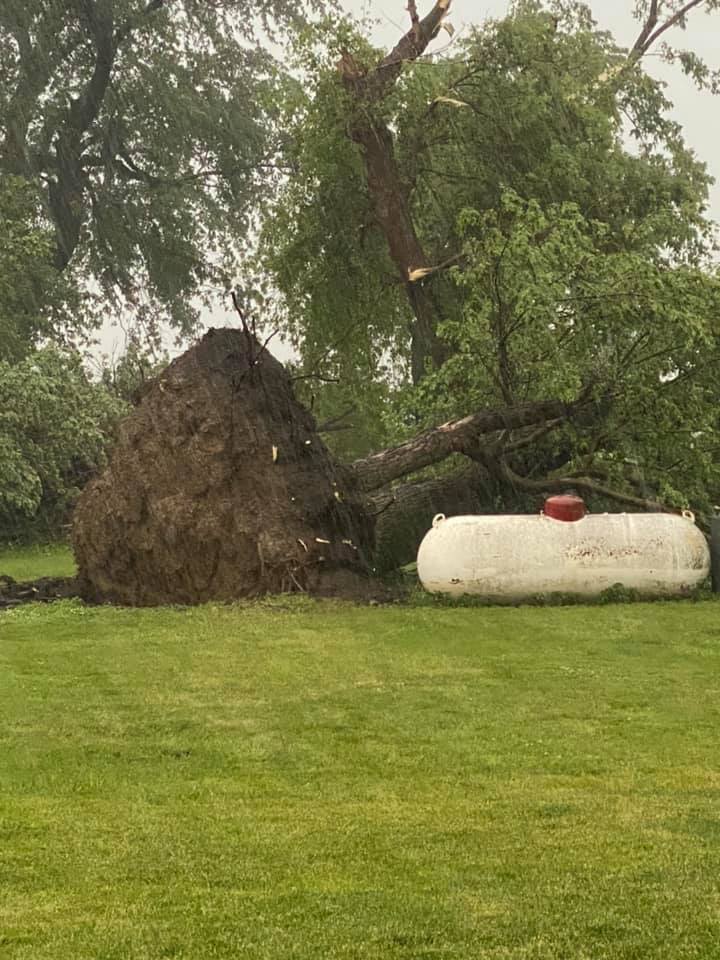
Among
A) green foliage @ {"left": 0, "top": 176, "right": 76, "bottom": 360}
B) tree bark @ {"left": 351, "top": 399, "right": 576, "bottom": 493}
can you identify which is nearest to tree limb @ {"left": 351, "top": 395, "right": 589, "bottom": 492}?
tree bark @ {"left": 351, "top": 399, "right": 576, "bottom": 493}

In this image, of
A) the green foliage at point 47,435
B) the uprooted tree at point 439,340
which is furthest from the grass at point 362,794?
the green foliage at point 47,435

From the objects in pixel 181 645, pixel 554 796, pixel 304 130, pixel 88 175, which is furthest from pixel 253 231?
pixel 554 796

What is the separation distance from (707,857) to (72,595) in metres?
12.3

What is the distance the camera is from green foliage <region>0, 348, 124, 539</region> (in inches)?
953

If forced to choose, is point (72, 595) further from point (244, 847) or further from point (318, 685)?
point (244, 847)

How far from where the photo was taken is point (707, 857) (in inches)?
204

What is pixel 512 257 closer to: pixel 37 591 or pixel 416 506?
pixel 416 506

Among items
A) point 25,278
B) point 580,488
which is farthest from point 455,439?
point 25,278

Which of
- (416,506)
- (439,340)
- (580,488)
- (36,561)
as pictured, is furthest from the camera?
(36,561)

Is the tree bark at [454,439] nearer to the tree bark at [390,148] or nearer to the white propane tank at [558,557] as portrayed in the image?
the white propane tank at [558,557]

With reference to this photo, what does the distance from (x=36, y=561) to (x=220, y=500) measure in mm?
10312

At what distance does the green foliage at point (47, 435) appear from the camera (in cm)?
2420

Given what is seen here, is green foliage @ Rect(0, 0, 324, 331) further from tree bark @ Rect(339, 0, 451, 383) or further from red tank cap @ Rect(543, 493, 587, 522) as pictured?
red tank cap @ Rect(543, 493, 587, 522)

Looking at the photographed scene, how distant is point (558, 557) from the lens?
14.5 metres
